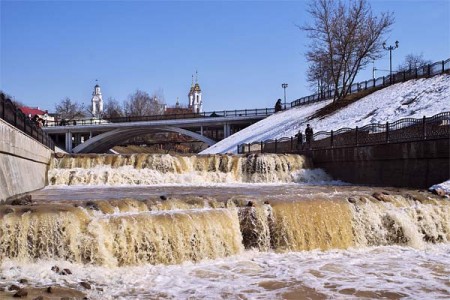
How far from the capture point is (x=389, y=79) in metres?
40.3

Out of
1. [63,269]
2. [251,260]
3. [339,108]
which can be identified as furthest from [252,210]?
[339,108]

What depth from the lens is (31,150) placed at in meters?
16.2

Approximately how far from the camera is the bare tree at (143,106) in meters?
93.0

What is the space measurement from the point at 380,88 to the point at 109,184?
90.2ft

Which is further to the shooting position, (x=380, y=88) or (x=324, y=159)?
(x=380, y=88)

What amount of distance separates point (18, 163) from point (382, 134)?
13.4 meters

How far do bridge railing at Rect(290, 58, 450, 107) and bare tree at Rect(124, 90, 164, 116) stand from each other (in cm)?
4419

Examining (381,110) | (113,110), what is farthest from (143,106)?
(381,110)

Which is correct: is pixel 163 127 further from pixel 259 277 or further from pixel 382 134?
pixel 259 277

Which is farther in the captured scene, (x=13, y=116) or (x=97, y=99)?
(x=97, y=99)

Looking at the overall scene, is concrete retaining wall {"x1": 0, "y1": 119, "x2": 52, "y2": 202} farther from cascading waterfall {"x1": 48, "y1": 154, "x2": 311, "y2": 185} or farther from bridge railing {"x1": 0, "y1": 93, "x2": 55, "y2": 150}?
cascading waterfall {"x1": 48, "y1": 154, "x2": 311, "y2": 185}

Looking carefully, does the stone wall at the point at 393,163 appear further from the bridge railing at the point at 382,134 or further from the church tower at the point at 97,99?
the church tower at the point at 97,99

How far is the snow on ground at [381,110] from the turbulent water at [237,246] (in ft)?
54.4

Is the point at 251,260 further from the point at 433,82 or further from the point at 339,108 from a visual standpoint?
the point at 339,108
